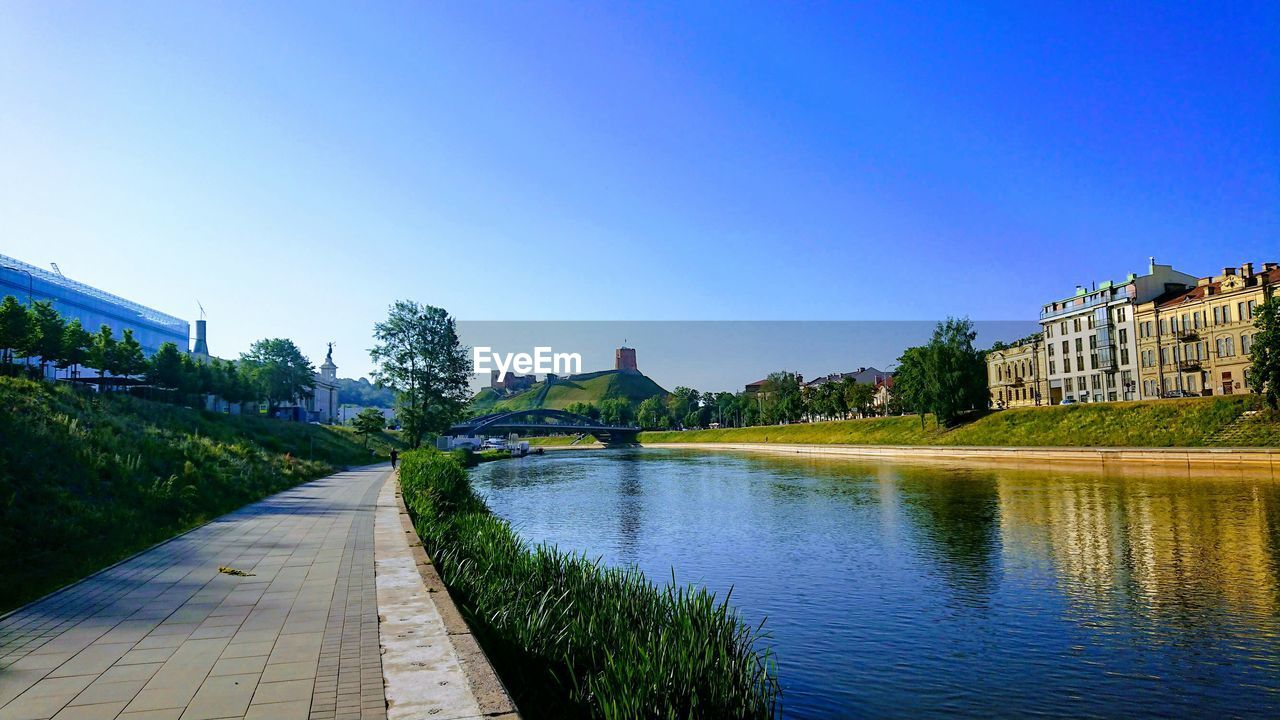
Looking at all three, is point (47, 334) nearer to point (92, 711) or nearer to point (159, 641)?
point (159, 641)

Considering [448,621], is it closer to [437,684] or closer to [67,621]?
[437,684]

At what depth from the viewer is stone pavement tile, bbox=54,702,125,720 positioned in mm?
5324

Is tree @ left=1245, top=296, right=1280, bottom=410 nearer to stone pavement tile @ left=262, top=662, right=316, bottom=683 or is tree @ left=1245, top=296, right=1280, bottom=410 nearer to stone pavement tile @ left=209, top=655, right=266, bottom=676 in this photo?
stone pavement tile @ left=262, top=662, right=316, bottom=683

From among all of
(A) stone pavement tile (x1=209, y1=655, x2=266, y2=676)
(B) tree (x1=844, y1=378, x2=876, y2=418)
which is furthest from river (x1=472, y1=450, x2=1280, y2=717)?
(B) tree (x1=844, y1=378, x2=876, y2=418)

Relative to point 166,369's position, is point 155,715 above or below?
below

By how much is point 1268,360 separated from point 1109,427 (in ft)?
36.0

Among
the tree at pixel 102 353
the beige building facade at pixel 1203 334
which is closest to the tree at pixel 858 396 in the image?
the beige building facade at pixel 1203 334

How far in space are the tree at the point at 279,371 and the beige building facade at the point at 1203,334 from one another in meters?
84.8

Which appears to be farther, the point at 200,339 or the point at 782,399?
the point at 200,339

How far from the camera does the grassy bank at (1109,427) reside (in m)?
42.9

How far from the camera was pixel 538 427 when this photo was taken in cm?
11975

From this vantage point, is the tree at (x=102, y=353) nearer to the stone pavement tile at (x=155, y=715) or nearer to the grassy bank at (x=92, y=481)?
the grassy bank at (x=92, y=481)

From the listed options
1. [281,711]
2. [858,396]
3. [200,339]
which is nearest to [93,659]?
[281,711]

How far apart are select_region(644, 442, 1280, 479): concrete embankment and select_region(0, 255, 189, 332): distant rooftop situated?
8637 centimetres
